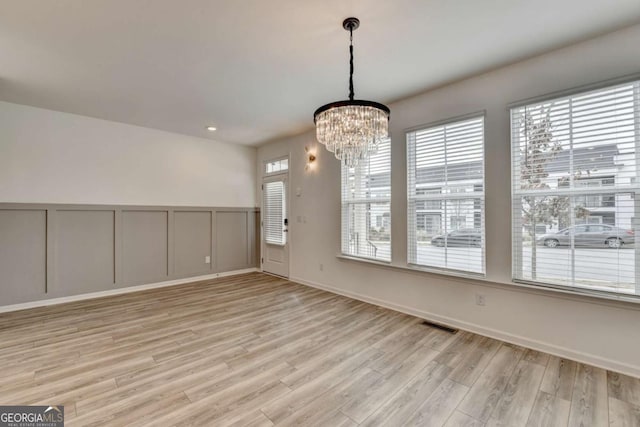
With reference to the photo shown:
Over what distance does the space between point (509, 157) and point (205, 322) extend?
3.67 meters

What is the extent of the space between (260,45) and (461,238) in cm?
275

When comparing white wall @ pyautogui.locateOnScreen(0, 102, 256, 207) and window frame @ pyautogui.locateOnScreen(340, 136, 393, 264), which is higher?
white wall @ pyautogui.locateOnScreen(0, 102, 256, 207)

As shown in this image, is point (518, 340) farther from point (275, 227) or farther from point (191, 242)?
point (191, 242)

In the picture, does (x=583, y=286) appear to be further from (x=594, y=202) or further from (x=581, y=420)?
(x=581, y=420)

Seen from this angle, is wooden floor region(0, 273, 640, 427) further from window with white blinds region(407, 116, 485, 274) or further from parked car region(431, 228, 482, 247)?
parked car region(431, 228, 482, 247)

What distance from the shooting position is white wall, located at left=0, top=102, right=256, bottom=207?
12.5 ft

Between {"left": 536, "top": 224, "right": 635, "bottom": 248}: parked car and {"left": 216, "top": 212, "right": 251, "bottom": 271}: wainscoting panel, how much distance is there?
497cm

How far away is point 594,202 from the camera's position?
238 cm

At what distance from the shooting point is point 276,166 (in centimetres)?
576

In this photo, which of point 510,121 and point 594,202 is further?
point 510,121

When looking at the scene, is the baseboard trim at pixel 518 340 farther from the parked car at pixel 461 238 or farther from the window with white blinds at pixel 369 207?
the parked car at pixel 461 238

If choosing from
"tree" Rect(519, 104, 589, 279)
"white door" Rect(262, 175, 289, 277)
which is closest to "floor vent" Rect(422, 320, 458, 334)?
"tree" Rect(519, 104, 589, 279)

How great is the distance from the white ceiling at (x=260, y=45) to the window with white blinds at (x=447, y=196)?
0.61 meters

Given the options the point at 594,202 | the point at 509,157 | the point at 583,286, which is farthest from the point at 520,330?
the point at 509,157
